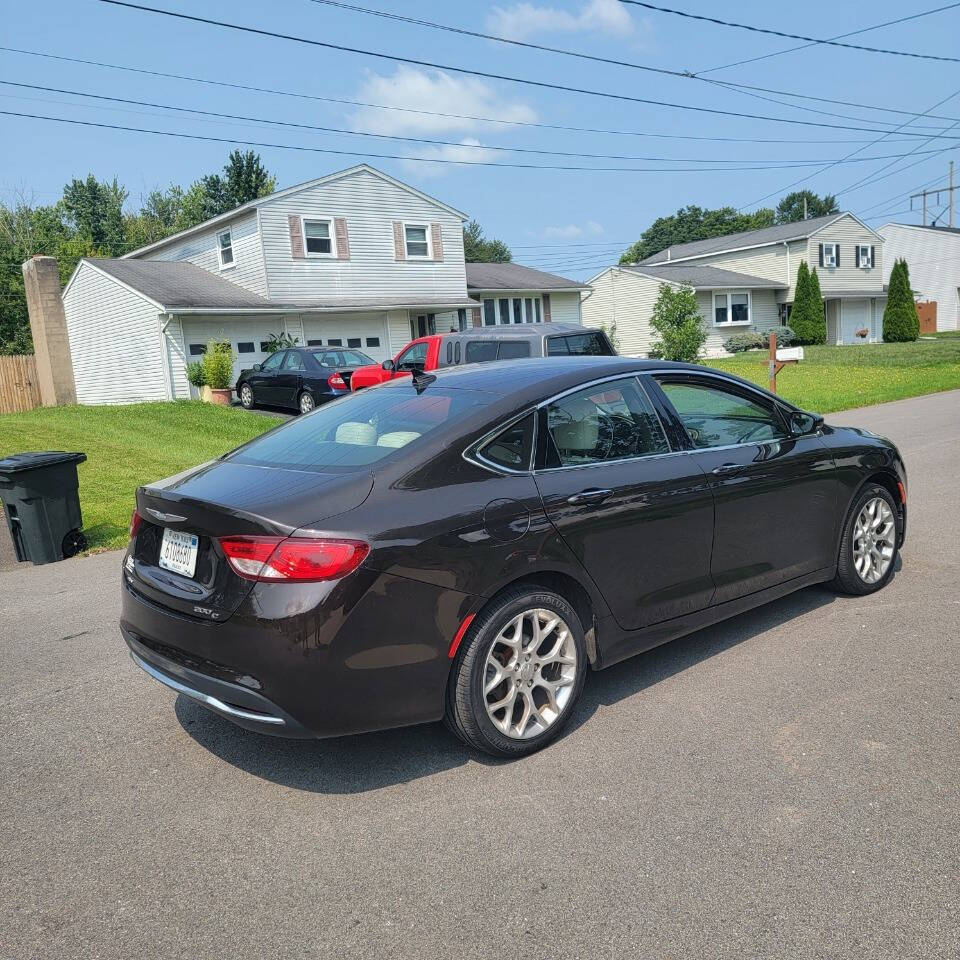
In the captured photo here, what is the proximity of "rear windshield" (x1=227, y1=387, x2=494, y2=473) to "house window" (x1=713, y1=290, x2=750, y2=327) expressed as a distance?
136 feet

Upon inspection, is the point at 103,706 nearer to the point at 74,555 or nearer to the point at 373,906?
the point at 373,906

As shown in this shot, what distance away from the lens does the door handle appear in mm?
3799

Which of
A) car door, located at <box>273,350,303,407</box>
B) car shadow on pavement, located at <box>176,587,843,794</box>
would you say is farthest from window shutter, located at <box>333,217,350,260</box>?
car shadow on pavement, located at <box>176,587,843,794</box>

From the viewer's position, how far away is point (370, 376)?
1725cm

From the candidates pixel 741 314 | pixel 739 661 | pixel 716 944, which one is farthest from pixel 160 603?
pixel 741 314

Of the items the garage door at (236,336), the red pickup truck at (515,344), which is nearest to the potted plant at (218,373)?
the garage door at (236,336)

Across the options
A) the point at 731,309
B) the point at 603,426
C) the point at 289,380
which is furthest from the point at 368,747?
the point at 731,309

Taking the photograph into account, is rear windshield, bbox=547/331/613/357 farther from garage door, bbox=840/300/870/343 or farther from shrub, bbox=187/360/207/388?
garage door, bbox=840/300/870/343

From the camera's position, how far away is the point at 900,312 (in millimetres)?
43156

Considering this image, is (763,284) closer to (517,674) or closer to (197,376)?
(197,376)

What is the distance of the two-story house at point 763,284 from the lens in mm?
43781

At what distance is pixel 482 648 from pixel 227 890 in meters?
1.25

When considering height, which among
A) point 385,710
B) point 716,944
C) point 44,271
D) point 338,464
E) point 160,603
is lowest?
point 716,944

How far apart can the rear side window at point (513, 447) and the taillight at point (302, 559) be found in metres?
0.79
